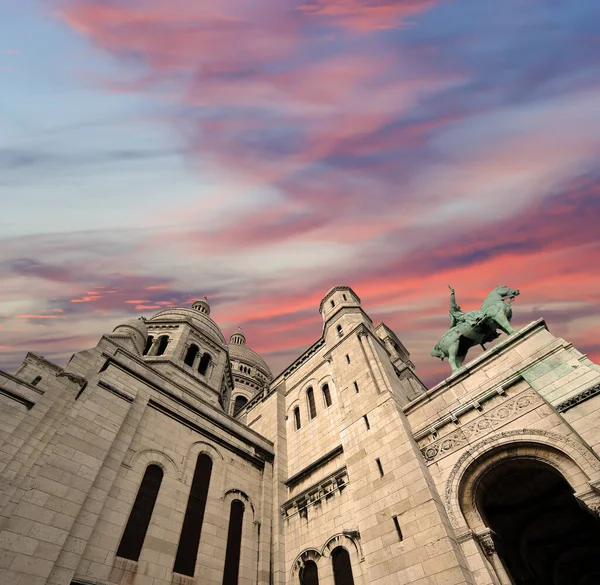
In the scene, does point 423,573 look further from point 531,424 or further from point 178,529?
point 178,529

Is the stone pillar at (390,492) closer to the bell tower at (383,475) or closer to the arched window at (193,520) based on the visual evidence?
the bell tower at (383,475)

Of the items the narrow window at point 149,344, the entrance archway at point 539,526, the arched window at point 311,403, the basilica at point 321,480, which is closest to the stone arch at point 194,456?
the basilica at point 321,480

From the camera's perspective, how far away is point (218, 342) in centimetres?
3133

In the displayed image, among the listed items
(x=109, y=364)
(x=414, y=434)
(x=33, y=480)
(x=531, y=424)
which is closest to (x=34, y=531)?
(x=33, y=480)

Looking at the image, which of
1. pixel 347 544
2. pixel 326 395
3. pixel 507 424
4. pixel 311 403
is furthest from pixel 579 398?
pixel 311 403

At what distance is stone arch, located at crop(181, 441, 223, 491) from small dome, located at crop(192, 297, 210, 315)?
21753mm

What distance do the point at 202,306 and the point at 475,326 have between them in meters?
28.9

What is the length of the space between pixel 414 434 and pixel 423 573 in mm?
4836

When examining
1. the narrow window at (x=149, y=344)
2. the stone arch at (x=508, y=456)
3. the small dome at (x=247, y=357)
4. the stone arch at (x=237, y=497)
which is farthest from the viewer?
the small dome at (x=247, y=357)

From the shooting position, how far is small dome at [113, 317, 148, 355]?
888 inches

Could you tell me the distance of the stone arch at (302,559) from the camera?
14.7 metres

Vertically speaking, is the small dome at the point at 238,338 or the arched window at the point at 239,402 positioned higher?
the small dome at the point at 238,338

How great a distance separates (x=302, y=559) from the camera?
50.1ft

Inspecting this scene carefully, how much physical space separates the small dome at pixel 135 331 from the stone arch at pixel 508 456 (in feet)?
62.0
